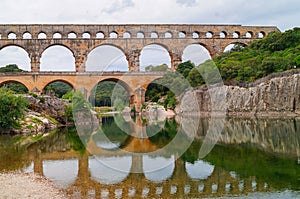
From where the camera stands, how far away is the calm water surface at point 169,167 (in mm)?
8703

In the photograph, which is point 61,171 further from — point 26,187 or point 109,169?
point 26,187

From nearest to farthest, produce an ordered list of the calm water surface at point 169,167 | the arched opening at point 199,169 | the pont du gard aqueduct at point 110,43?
1. the calm water surface at point 169,167
2. the arched opening at point 199,169
3. the pont du gard aqueduct at point 110,43

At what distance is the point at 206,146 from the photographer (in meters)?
15.9

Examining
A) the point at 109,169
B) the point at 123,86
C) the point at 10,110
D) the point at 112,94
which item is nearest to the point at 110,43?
the point at 123,86

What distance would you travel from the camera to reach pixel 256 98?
32094 mm

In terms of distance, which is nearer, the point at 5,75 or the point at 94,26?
the point at 5,75

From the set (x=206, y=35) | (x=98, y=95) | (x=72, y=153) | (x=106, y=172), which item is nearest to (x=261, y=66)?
(x=206, y=35)

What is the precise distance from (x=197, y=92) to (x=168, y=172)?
99.8ft

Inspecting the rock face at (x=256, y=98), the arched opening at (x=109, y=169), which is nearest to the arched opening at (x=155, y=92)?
the rock face at (x=256, y=98)

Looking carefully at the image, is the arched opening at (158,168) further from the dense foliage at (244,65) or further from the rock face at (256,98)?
the dense foliage at (244,65)

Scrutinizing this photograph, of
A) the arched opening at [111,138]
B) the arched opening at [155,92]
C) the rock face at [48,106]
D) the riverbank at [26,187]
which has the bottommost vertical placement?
the riverbank at [26,187]

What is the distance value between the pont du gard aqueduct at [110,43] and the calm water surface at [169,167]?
27.2m

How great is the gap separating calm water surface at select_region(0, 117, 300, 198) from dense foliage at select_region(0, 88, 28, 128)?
19.4ft

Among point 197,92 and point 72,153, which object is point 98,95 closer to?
point 197,92
